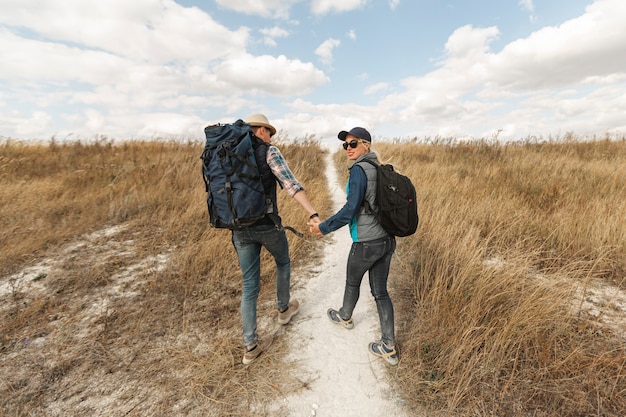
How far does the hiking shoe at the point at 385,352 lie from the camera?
92.5 inches

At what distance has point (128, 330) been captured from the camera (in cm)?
282

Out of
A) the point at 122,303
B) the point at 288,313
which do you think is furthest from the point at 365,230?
the point at 122,303

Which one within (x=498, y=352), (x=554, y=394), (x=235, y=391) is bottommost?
(x=235, y=391)

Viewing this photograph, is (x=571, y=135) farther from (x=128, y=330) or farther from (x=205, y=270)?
(x=128, y=330)

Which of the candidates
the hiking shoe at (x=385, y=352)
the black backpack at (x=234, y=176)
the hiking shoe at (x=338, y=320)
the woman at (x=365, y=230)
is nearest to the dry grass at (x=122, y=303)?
the hiking shoe at (x=338, y=320)

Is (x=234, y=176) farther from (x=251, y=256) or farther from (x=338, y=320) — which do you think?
(x=338, y=320)

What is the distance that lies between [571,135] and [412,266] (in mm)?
12225

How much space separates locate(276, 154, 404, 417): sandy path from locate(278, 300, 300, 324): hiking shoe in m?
0.08

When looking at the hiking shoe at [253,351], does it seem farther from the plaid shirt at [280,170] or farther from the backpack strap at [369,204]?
the backpack strap at [369,204]

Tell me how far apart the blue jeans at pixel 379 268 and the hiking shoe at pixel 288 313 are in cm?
92

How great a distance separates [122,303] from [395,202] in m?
3.39

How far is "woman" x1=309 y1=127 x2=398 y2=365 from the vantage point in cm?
214

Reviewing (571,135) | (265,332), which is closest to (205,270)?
(265,332)

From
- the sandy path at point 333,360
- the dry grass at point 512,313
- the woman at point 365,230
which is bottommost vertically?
the sandy path at point 333,360
